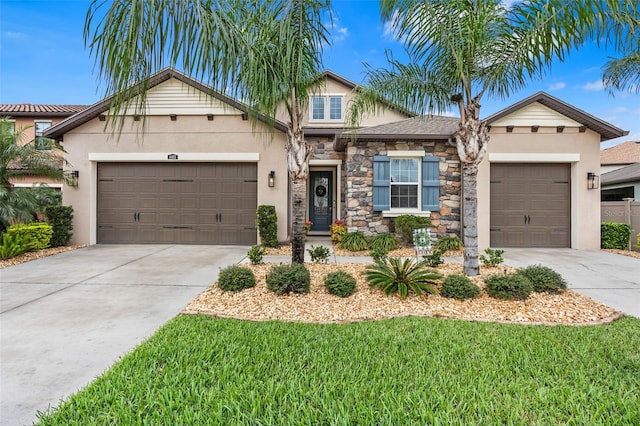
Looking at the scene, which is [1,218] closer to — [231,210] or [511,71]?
[231,210]

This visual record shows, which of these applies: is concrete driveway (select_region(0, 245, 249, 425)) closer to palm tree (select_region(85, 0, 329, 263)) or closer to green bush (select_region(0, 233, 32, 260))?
green bush (select_region(0, 233, 32, 260))

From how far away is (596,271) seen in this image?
20.9 ft

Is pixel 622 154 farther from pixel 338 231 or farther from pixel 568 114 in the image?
pixel 338 231

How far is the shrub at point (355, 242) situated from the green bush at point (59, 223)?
26.4ft

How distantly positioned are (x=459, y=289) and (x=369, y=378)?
2.58 m

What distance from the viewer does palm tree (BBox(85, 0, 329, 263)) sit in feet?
9.10

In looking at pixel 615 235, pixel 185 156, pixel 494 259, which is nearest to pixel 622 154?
pixel 615 235

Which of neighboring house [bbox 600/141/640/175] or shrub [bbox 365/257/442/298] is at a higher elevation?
neighboring house [bbox 600/141/640/175]

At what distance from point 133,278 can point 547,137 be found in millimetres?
11162

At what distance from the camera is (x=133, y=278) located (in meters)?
5.67

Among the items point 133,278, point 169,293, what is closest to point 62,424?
point 169,293

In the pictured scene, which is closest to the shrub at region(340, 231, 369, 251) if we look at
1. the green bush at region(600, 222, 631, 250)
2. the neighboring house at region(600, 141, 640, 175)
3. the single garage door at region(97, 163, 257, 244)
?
the single garage door at region(97, 163, 257, 244)

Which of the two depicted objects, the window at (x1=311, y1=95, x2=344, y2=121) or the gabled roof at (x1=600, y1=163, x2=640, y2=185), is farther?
the gabled roof at (x1=600, y1=163, x2=640, y2=185)

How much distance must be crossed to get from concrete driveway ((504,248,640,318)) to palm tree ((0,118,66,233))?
1202cm
